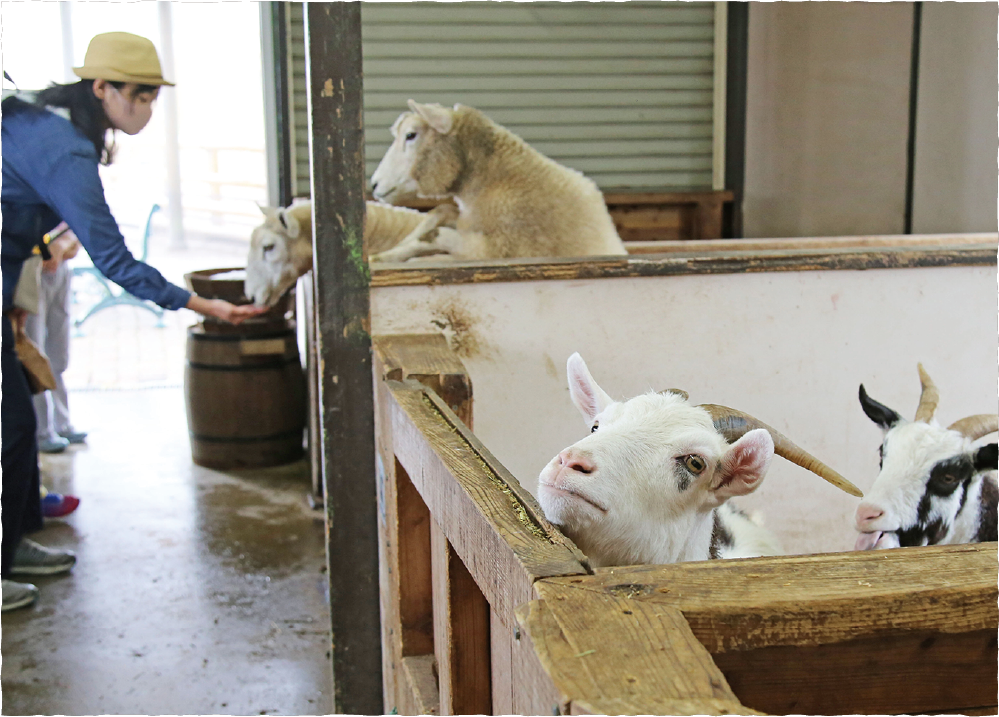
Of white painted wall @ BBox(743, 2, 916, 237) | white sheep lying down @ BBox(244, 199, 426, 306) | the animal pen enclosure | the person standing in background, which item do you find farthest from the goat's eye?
white painted wall @ BBox(743, 2, 916, 237)

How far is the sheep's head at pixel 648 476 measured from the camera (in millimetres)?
1582

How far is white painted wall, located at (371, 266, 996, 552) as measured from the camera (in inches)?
112

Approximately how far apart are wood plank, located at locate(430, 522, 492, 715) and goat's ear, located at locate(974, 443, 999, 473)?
139 cm

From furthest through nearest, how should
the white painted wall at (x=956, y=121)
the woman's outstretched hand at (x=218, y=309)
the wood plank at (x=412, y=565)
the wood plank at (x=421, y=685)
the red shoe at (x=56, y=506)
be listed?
the white painted wall at (x=956, y=121) → the red shoe at (x=56, y=506) → the woman's outstretched hand at (x=218, y=309) → the wood plank at (x=412, y=565) → the wood plank at (x=421, y=685)

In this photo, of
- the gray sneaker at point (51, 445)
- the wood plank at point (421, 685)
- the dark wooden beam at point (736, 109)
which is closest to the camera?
the wood plank at point (421, 685)

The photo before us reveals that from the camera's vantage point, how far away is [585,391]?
208 centimetres

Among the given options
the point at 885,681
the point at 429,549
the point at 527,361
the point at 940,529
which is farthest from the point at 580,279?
the point at 885,681

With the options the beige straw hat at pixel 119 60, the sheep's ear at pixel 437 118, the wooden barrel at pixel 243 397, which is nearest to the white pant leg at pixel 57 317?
the wooden barrel at pixel 243 397

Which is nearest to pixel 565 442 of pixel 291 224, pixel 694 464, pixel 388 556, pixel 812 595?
pixel 388 556

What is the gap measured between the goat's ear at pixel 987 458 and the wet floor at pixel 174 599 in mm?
2008

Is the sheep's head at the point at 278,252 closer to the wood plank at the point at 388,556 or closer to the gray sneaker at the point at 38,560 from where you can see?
the gray sneaker at the point at 38,560

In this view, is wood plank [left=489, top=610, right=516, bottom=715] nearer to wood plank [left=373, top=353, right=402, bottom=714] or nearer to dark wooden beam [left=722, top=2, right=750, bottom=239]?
wood plank [left=373, top=353, right=402, bottom=714]

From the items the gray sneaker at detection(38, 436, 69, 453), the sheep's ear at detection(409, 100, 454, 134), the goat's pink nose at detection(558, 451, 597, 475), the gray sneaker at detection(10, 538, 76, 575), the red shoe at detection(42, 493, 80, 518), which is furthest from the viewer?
the gray sneaker at detection(38, 436, 69, 453)

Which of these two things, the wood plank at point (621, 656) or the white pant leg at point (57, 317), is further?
the white pant leg at point (57, 317)
